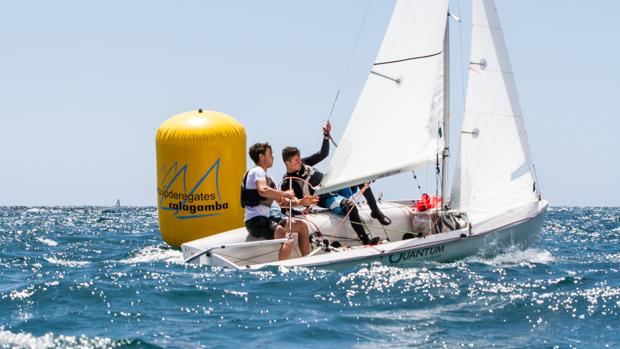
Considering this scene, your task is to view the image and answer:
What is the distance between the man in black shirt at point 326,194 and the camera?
12.4 metres

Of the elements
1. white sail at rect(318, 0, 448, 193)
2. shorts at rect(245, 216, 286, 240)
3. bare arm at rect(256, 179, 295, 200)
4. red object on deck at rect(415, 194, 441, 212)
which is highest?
white sail at rect(318, 0, 448, 193)

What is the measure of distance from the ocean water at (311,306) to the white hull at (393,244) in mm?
178

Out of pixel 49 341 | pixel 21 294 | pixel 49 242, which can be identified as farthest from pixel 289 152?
pixel 49 242

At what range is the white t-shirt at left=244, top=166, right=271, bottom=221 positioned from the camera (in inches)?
453

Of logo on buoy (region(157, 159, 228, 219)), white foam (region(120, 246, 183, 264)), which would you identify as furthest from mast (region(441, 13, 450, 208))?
white foam (region(120, 246, 183, 264))

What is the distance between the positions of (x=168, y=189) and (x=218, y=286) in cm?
399

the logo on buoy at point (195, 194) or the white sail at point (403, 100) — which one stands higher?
the white sail at point (403, 100)

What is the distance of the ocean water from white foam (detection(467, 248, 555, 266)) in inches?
3.4

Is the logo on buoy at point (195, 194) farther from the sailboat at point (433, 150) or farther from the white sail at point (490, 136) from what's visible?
the white sail at point (490, 136)

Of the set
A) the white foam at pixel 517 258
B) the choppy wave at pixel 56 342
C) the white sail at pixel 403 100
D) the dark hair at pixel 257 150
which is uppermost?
the white sail at pixel 403 100

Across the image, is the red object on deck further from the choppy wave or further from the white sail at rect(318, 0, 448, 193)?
the choppy wave

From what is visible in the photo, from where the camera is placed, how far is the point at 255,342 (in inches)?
283

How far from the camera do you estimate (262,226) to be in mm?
11656

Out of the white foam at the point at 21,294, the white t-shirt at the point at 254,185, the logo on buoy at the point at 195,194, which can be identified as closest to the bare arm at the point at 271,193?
the white t-shirt at the point at 254,185
